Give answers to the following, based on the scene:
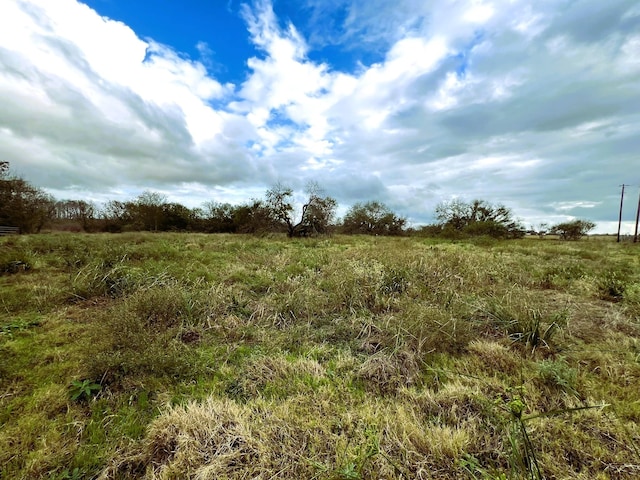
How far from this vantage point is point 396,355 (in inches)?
Answer: 122

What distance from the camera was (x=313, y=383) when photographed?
271cm

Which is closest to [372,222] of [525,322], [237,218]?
[237,218]

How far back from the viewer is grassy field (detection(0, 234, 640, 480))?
1.85 m

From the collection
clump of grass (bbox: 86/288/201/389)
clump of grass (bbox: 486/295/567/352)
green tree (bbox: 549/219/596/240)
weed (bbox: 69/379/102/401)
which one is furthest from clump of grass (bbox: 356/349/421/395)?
green tree (bbox: 549/219/596/240)

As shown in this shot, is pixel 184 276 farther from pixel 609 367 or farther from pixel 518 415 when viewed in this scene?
pixel 609 367

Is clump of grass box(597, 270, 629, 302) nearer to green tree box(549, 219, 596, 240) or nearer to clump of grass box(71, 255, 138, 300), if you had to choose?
clump of grass box(71, 255, 138, 300)

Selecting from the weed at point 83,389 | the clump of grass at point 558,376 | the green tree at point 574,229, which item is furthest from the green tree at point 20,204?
the green tree at point 574,229

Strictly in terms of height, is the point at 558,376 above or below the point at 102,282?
below

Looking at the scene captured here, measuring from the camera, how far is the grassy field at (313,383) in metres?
1.85

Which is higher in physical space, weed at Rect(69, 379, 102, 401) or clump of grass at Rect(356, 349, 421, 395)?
clump of grass at Rect(356, 349, 421, 395)

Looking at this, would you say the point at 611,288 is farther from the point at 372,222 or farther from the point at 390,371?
the point at 372,222

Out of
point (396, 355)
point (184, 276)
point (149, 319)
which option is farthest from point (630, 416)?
point (184, 276)

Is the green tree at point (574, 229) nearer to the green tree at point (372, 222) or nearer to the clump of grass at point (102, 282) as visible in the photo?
the green tree at point (372, 222)

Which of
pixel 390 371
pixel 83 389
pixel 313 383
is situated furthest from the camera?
pixel 390 371
